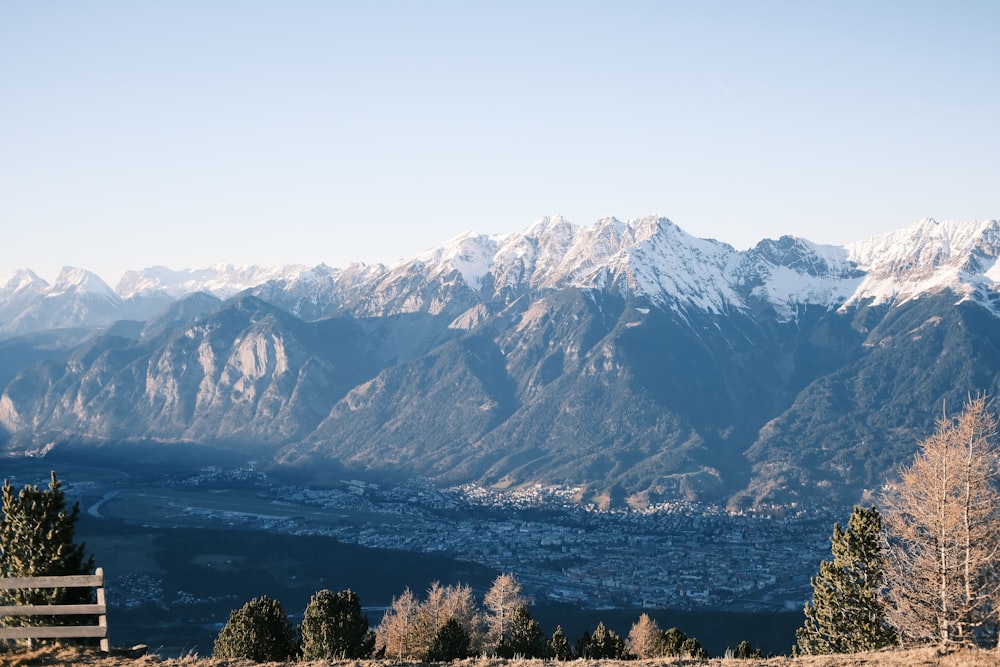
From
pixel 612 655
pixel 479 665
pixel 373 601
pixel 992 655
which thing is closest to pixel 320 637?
pixel 612 655

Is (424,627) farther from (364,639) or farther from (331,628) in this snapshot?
(331,628)

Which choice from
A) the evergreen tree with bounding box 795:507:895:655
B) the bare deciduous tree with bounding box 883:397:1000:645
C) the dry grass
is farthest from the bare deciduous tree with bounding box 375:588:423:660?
the bare deciduous tree with bounding box 883:397:1000:645

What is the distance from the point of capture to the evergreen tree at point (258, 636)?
60469mm

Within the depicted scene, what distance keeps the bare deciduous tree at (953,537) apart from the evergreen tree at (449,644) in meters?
32.4

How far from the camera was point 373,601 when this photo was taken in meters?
198

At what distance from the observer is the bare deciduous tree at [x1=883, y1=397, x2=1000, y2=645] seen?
153 feet

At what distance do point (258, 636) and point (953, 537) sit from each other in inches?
1662

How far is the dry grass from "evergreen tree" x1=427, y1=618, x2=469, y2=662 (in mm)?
31828

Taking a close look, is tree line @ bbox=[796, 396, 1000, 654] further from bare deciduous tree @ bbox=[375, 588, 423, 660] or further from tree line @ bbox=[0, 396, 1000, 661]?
bare deciduous tree @ bbox=[375, 588, 423, 660]

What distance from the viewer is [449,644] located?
6894 centimetres

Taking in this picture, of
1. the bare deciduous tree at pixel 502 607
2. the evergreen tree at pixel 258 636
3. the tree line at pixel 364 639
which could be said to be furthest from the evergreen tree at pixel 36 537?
the bare deciduous tree at pixel 502 607

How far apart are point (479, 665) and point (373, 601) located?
16879 cm

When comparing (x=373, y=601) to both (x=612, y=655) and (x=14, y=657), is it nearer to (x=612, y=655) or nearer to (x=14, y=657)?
(x=612, y=655)

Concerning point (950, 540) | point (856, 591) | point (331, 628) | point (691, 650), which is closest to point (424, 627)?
point (331, 628)
